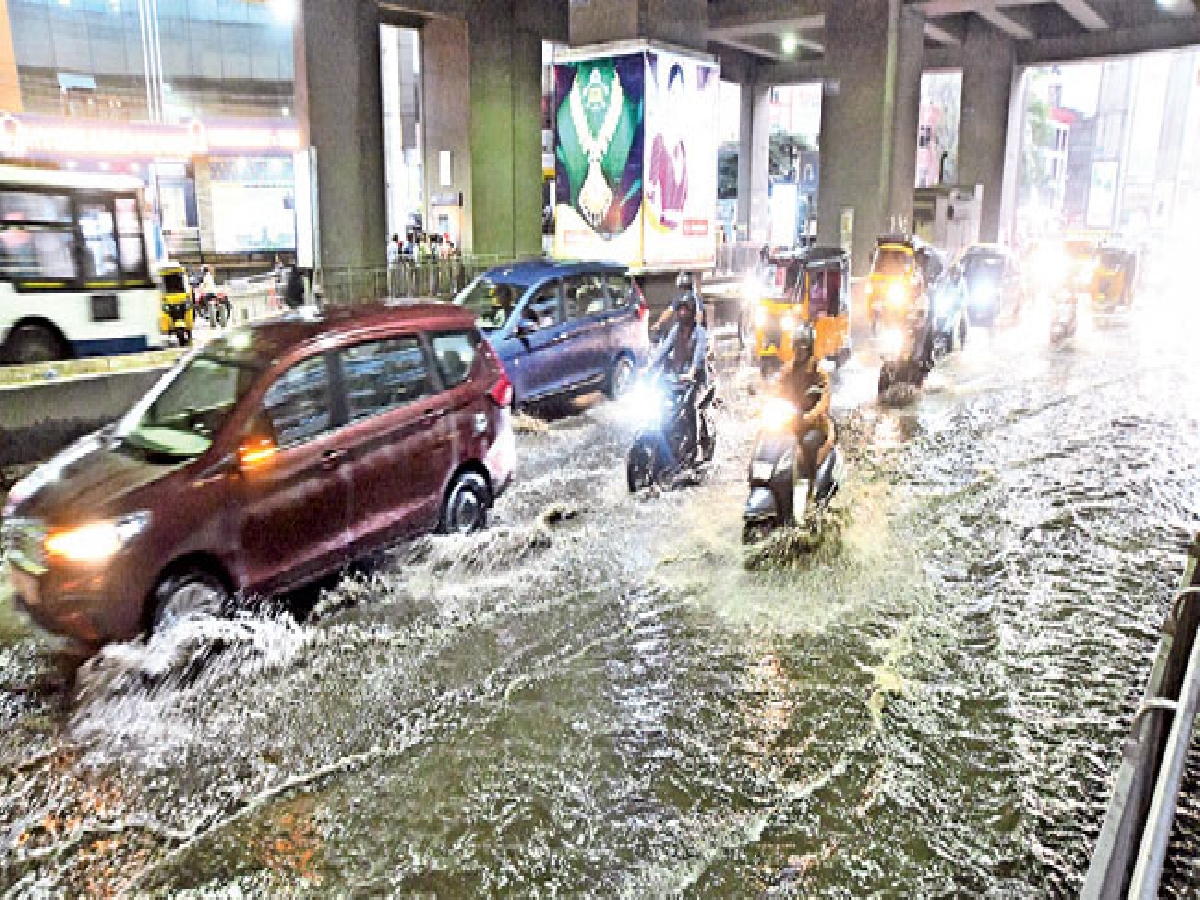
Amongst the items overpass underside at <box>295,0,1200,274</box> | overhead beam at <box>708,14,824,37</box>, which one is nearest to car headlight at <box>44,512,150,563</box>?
overpass underside at <box>295,0,1200,274</box>

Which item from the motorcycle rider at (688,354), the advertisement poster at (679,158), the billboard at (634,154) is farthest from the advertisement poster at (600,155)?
the motorcycle rider at (688,354)

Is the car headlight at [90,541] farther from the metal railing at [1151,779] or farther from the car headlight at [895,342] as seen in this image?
the car headlight at [895,342]

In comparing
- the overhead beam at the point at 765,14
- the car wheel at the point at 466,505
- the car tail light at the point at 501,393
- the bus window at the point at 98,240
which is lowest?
the car wheel at the point at 466,505

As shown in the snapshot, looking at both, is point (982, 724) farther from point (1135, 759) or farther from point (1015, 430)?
point (1015, 430)

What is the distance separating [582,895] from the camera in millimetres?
3777

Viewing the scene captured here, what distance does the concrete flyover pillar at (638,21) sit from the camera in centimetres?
1783

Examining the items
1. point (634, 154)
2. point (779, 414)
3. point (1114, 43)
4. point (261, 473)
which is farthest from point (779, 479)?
point (1114, 43)

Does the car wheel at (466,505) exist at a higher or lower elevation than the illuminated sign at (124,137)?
lower

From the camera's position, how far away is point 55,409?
33.1 ft

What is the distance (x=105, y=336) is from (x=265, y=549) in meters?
9.73

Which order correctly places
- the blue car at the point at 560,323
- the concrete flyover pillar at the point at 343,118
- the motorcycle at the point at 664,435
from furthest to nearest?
1. the concrete flyover pillar at the point at 343,118
2. the blue car at the point at 560,323
3. the motorcycle at the point at 664,435

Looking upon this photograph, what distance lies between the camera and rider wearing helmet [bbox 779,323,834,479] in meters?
7.82

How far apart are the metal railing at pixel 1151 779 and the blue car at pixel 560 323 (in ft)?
27.4

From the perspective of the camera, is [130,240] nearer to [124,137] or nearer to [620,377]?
[620,377]
